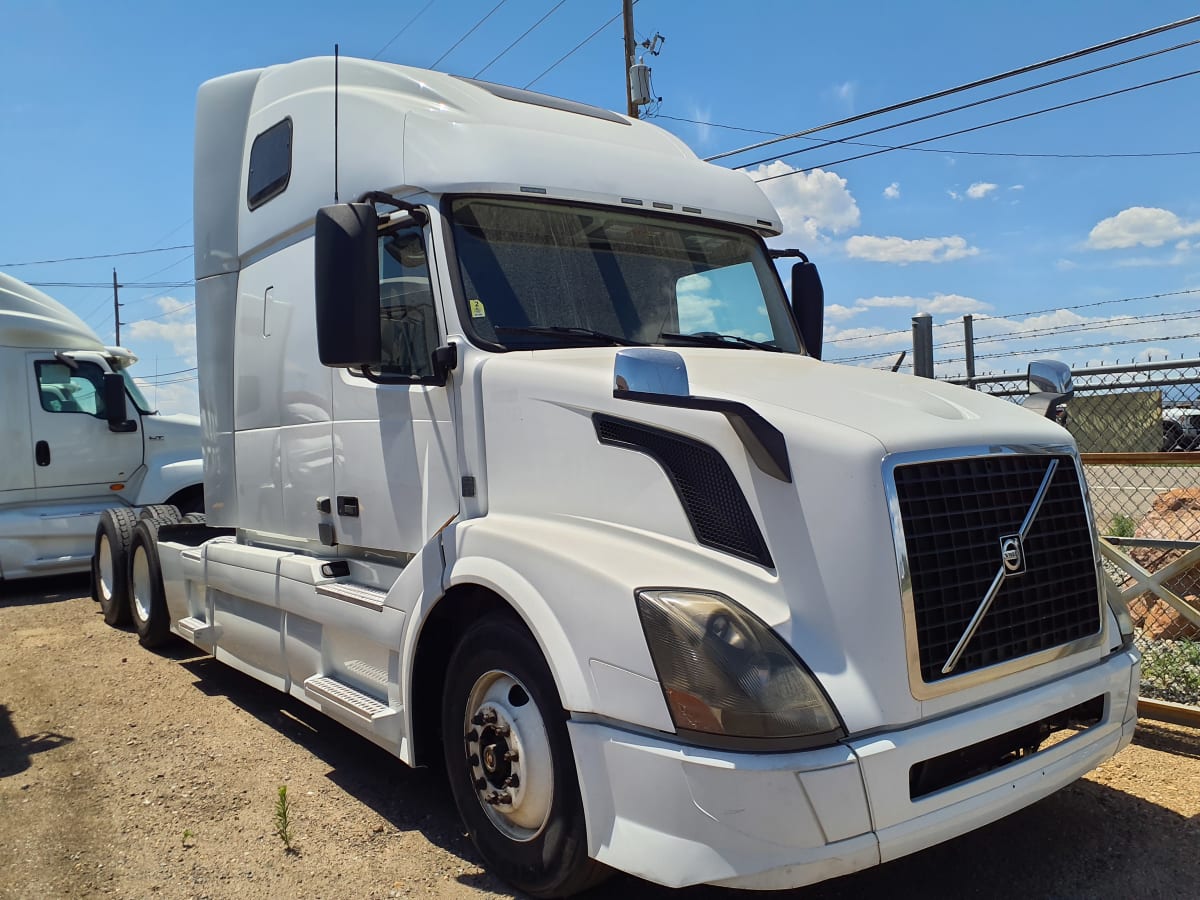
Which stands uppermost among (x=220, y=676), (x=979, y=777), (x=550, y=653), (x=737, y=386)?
(x=737, y=386)

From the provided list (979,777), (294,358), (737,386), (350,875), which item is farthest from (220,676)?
(979,777)

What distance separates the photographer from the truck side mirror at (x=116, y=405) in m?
10.7

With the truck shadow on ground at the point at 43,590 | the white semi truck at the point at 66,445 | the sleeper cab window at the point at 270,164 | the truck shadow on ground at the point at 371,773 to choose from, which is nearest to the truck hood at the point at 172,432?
the white semi truck at the point at 66,445

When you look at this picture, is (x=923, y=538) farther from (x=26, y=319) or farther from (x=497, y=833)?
(x=26, y=319)

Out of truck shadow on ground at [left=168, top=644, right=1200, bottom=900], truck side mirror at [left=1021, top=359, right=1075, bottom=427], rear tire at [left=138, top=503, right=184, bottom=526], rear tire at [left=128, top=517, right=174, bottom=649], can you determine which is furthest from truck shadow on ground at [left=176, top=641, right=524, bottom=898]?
truck side mirror at [left=1021, top=359, right=1075, bottom=427]

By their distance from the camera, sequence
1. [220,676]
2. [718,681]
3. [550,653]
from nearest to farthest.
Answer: [718,681] < [550,653] < [220,676]

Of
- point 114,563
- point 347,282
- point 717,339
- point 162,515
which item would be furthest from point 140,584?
point 717,339

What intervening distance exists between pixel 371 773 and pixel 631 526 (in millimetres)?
2485

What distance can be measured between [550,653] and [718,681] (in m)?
0.63

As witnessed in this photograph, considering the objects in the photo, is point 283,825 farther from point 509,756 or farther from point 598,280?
point 598,280

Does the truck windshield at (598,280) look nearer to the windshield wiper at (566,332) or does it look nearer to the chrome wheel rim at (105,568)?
the windshield wiper at (566,332)

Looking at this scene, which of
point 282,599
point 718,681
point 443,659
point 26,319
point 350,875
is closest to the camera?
point 718,681

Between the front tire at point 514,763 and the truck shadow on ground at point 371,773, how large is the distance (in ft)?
0.73

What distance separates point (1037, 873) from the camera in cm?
345
